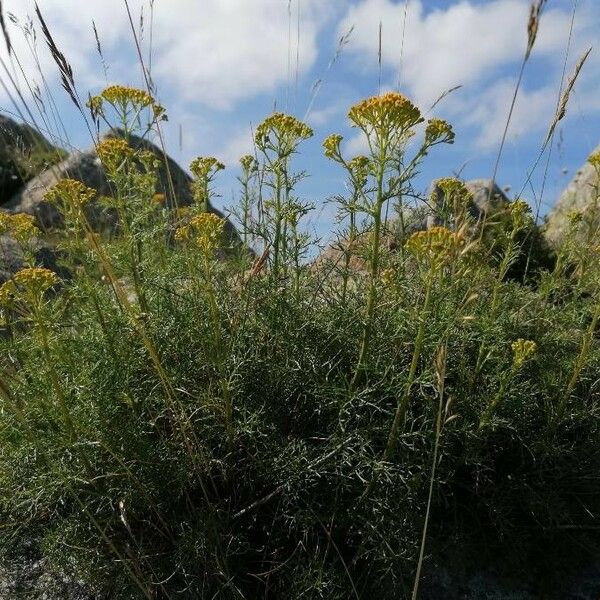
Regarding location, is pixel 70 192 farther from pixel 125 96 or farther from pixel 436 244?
pixel 436 244

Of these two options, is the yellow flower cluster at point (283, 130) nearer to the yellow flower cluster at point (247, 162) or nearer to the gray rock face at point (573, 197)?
the yellow flower cluster at point (247, 162)

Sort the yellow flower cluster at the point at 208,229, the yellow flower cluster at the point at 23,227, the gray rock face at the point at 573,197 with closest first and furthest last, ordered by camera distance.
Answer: the yellow flower cluster at the point at 208,229 → the yellow flower cluster at the point at 23,227 → the gray rock face at the point at 573,197

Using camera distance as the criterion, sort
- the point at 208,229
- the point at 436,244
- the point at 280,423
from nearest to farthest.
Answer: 1. the point at 436,244
2. the point at 208,229
3. the point at 280,423

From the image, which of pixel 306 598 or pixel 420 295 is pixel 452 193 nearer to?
pixel 420 295

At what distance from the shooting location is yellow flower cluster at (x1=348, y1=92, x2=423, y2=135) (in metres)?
2.17

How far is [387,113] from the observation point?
2193 mm

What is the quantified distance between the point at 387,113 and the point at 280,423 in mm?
1106

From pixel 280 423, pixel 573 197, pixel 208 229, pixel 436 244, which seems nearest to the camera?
pixel 436 244

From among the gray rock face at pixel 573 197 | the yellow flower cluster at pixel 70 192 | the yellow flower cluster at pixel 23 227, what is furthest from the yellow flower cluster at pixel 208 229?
the gray rock face at pixel 573 197

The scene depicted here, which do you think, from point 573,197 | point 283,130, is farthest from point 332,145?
point 573,197

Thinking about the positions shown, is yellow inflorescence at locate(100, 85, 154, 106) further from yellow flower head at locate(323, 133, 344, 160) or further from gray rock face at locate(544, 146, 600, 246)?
gray rock face at locate(544, 146, 600, 246)

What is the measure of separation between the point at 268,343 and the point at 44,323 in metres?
0.80

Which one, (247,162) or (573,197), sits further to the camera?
(573,197)

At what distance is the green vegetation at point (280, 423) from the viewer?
237cm
